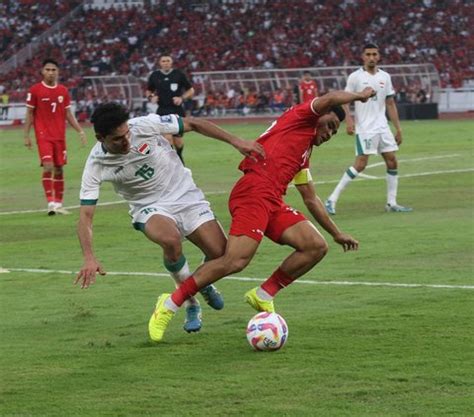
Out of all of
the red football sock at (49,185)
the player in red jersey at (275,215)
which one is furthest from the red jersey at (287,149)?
the red football sock at (49,185)

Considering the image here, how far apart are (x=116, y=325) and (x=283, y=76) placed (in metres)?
48.9

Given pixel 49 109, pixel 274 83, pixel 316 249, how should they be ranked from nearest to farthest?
pixel 316 249, pixel 49 109, pixel 274 83

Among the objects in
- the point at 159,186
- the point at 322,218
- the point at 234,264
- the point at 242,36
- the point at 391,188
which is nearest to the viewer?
the point at 234,264

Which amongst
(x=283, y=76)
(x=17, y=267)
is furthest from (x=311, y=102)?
(x=283, y=76)

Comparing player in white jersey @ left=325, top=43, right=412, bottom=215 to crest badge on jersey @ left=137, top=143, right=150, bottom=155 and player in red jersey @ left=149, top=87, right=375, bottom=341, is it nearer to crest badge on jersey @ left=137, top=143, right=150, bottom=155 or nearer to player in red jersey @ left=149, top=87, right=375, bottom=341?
player in red jersey @ left=149, top=87, right=375, bottom=341

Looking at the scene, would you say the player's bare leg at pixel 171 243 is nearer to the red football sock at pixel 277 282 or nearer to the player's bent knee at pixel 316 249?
the red football sock at pixel 277 282

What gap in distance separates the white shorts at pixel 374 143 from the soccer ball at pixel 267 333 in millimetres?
10426

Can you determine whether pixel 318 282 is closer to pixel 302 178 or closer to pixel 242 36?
pixel 302 178

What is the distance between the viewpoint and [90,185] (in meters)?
8.98

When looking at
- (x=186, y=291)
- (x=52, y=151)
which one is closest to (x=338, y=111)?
(x=186, y=291)

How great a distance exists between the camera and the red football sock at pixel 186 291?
8.98 meters

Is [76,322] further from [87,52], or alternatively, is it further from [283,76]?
[87,52]

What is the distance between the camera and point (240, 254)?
885 centimetres

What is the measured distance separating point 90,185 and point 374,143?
10.4 meters
